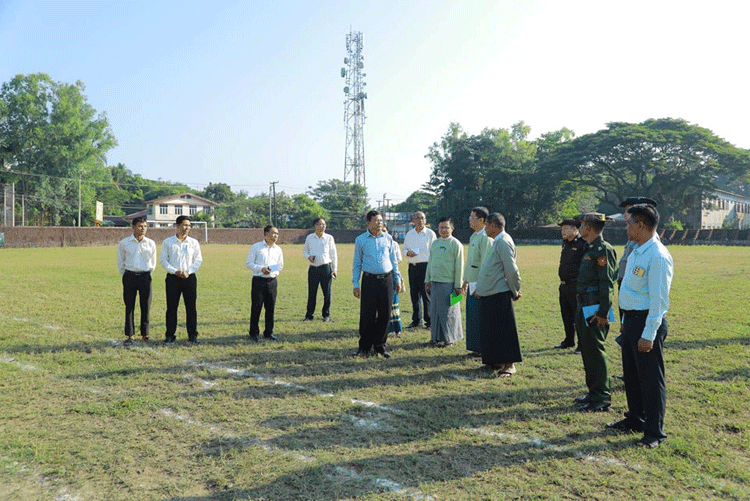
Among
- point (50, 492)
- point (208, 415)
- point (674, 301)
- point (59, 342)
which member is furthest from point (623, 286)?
point (674, 301)

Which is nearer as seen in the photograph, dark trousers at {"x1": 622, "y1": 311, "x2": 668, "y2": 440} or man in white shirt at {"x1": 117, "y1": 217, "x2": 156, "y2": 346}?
dark trousers at {"x1": 622, "y1": 311, "x2": 668, "y2": 440}

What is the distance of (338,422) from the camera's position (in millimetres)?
4676

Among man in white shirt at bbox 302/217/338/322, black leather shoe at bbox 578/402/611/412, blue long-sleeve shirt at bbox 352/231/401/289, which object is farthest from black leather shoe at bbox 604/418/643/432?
man in white shirt at bbox 302/217/338/322

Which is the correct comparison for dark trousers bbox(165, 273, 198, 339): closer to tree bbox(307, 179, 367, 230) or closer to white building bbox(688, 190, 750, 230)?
white building bbox(688, 190, 750, 230)

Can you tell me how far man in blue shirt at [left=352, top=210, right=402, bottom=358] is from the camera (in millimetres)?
7000

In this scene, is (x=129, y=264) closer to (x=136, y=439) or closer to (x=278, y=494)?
(x=136, y=439)

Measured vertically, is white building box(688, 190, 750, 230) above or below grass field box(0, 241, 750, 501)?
above

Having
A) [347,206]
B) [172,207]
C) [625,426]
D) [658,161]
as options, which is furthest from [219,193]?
[625,426]

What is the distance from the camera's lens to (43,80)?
180 feet

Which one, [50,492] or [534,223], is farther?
[534,223]

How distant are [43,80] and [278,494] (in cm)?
6412

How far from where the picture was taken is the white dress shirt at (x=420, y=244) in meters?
9.01

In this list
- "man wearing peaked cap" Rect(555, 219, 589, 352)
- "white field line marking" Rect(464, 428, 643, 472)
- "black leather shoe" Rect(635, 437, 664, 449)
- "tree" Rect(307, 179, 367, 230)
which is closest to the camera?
"white field line marking" Rect(464, 428, 643, 472)

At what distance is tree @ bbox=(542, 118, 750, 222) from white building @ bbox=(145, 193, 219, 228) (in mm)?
45173
